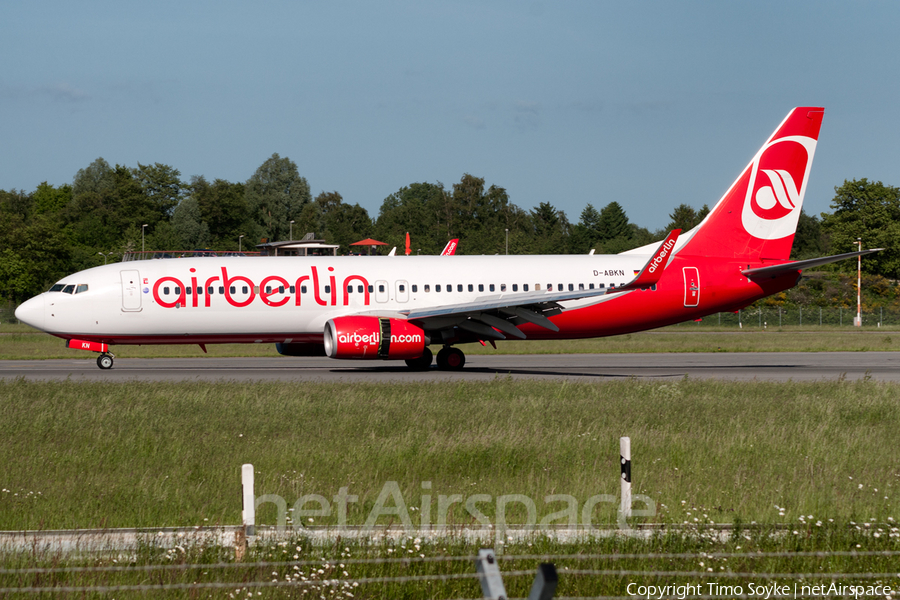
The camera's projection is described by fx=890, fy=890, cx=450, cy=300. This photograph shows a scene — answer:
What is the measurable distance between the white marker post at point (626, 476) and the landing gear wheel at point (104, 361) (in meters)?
24.1

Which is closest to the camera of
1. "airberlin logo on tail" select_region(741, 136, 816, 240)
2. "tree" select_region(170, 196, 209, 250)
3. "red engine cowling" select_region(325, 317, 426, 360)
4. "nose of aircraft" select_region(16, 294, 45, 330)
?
"red engine cowling" select_region(325, 317, 426, 360)

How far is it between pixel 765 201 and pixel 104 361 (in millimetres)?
23229

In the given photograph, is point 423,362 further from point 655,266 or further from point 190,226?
point 190,226

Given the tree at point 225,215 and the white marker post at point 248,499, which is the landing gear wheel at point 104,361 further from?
the tree at point 225,215

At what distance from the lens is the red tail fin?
3102 cm

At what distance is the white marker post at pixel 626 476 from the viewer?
8.47 meters

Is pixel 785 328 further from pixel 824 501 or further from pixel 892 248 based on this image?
pixel 824 501

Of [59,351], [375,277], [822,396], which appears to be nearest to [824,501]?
[822,396]

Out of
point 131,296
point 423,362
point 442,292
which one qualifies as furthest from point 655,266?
point 131,296

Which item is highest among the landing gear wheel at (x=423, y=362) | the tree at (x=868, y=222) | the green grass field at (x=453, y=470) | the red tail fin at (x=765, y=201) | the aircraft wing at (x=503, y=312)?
the tree at (x=868, y=222)

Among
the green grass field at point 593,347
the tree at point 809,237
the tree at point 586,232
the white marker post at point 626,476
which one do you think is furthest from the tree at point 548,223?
the white marker post at point 626,476

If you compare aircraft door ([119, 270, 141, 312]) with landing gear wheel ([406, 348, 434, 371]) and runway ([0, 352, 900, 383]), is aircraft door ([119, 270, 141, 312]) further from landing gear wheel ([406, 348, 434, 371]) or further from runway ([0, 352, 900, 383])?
landing gear wheel ([406, 348, 434, 371])

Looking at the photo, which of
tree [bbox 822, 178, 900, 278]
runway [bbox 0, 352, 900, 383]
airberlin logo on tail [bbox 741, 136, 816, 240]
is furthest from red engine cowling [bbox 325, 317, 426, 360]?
tree [bbox 822, 178, 900, 278]

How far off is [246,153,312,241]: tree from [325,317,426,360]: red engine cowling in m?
124
